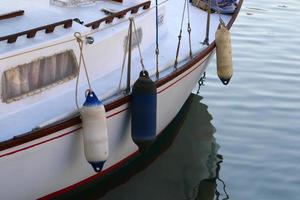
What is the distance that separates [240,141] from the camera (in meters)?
11.3

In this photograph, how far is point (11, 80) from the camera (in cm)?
781

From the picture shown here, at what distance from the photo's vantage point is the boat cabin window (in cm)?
780

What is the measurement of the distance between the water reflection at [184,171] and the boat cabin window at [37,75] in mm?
2097

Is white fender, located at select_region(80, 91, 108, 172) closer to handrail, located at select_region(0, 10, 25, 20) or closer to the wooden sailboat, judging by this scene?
the wooden sailboat

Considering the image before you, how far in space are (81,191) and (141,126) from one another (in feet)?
4.51

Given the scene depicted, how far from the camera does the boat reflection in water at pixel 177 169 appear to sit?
961 centimetres

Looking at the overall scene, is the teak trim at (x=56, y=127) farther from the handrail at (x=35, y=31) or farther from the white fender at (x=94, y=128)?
the handrail at (x=35, y=31)

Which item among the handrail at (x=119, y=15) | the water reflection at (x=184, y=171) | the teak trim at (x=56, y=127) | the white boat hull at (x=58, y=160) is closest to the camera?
the teak trim at (x=56, y=127)

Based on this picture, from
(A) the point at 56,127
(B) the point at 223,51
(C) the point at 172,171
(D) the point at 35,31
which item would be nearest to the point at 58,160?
(A) the point at 56,127

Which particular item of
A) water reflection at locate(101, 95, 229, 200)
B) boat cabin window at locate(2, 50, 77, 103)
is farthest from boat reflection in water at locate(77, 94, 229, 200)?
boat cabin window at locate(2, 50, 77, 103)

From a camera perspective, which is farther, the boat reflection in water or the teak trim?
the boat reflection in water

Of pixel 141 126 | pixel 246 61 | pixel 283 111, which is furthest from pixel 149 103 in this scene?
pixel 246 61

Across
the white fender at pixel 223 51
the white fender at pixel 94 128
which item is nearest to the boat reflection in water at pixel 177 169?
the white fender at pixel 223 51

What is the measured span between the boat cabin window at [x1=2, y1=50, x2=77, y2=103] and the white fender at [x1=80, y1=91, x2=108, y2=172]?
67 cm
